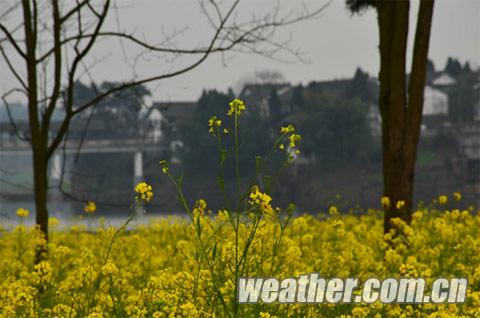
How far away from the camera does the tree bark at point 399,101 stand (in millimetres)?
11203

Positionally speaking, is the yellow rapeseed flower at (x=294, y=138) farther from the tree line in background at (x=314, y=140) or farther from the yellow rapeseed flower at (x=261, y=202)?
the tree line in background at (x=314, y=140)

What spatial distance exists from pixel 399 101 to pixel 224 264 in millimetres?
5948

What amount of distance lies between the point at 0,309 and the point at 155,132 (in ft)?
195

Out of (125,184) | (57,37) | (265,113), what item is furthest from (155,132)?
(57,37)

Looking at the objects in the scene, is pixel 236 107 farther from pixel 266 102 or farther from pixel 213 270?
pixel 266 102

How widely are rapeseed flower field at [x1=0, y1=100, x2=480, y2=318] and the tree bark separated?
0.28 m

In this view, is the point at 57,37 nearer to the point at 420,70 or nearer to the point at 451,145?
the point at 420,70

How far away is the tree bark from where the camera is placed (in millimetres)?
11203

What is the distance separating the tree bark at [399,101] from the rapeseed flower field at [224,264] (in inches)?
11.1

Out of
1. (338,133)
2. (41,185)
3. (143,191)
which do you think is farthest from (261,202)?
(338,133)

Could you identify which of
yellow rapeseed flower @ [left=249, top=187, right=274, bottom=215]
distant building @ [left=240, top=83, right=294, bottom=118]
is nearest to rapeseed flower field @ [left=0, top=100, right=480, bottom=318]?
yellow rapeseed flower @ [left=249, top=187, right=274, bottom=215]

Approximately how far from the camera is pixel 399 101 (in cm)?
1126

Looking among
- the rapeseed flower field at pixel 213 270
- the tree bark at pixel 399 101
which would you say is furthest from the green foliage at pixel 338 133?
the tree bark at pixel 399 101

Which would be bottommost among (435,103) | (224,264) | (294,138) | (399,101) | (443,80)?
(224,264)
